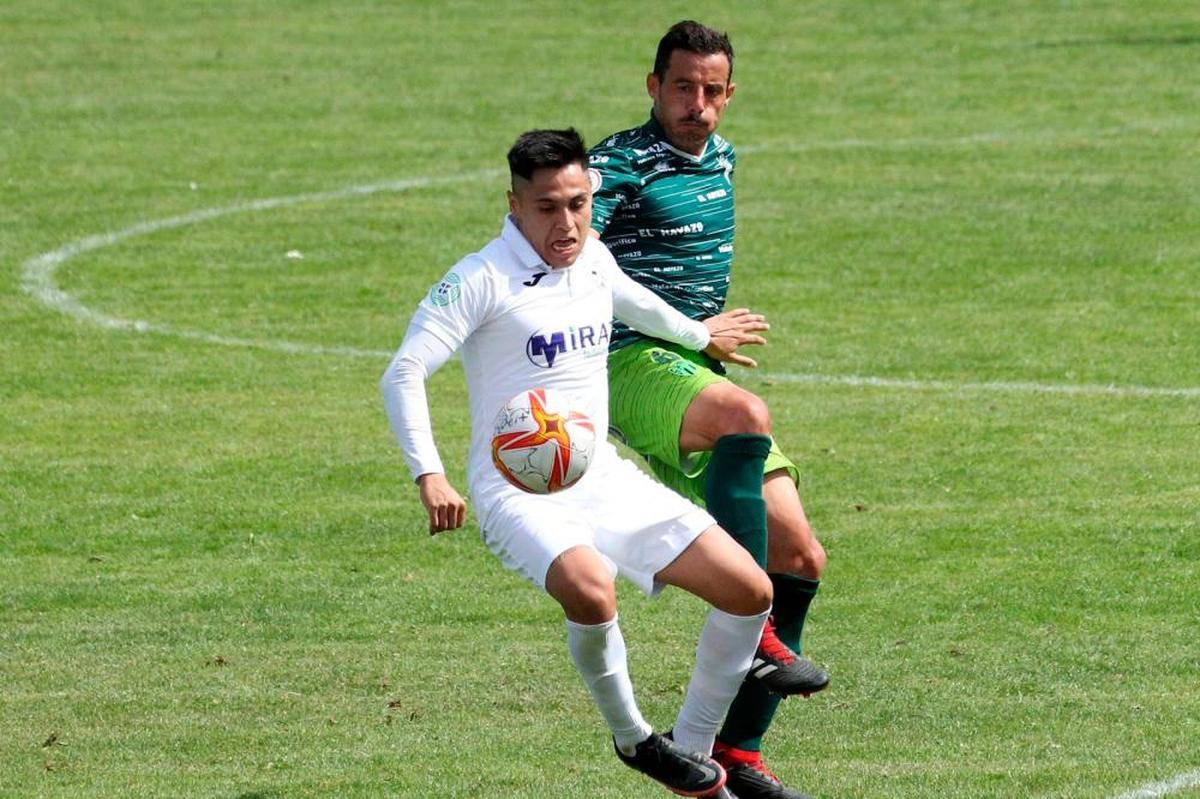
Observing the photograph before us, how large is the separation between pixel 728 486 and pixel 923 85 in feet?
61.2

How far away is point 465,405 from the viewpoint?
14.4 metres

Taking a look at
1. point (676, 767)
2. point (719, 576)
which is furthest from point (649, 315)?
point (676, 767)

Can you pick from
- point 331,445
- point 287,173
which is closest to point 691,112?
point 331,445

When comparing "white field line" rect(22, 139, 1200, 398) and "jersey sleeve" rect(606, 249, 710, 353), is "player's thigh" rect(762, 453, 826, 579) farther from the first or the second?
"white field line" rect(22, 139, 1200, 398)

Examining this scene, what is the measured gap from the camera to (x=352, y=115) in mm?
24422

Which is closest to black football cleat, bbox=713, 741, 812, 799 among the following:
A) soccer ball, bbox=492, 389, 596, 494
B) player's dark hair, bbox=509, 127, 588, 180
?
soccer ball, bbox=492, 389, 596, 494

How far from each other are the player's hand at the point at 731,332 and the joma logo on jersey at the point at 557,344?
2.96 feet

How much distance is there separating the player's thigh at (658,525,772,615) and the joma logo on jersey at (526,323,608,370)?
2.61 feet

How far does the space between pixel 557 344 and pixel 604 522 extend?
643mm

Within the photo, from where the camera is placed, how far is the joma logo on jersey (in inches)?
297

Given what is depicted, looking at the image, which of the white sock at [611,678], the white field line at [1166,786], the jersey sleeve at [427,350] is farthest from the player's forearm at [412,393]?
the white field line at [1166,786]

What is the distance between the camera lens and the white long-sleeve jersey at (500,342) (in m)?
7.38

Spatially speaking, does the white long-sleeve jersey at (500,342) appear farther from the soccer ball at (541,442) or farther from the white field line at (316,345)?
the white field line at (316,345)

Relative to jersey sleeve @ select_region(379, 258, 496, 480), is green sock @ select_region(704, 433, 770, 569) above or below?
→ below
